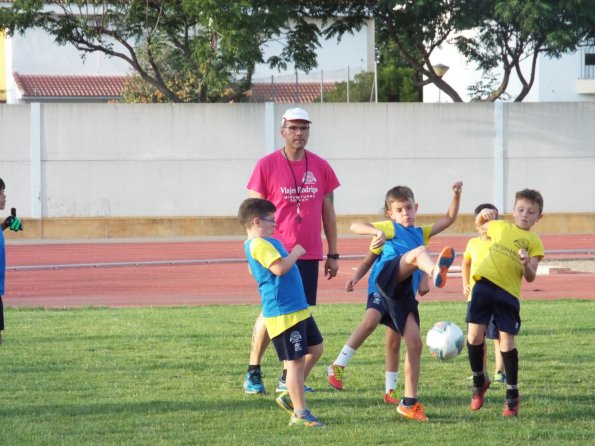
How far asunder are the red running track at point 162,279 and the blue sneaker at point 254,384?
7.76 metres

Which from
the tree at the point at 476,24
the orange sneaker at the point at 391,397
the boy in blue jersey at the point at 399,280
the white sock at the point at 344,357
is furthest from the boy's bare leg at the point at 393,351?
the tree at the point at 476,24

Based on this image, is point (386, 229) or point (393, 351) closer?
point (386, 229)

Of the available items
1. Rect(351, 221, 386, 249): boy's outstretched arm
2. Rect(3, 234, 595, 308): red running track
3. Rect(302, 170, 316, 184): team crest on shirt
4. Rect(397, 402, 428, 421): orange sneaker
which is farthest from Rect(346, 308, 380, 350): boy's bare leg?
Rect(3, 234, 595, 308): red running track

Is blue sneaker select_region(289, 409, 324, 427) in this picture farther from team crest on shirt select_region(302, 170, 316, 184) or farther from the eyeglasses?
the eyeglasses

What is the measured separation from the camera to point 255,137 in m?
32.0

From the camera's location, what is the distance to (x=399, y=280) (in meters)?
7.54

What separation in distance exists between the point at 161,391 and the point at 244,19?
23310 millimetres

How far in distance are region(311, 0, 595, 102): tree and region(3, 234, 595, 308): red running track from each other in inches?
259

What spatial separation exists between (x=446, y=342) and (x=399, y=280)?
1.08m

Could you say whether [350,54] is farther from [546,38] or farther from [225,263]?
[225,263]

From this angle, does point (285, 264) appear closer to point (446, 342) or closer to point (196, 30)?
point (446, 342)

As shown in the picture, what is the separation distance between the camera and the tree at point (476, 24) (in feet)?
102

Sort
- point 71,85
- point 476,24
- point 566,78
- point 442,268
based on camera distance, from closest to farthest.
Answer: point 442,268 < point 476,24 < point 566,78 < point 71,85

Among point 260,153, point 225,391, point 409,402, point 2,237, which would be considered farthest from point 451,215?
point 260,153
